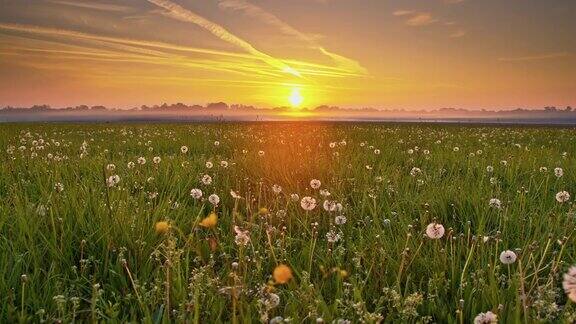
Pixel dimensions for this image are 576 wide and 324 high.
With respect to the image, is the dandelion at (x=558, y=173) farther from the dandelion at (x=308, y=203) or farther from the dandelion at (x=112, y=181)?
the dandelion at (x=112, y=181)

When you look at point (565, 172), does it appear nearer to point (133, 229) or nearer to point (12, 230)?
point (133, 229)


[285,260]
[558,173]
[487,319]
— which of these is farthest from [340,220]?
[558,173]

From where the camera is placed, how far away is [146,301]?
9.91 feet

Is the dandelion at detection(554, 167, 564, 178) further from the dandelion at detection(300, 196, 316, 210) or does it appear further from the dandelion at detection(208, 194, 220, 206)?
the dandelion at detection(208, 194, 220, 206)

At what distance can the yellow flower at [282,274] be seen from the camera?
344 centimetres

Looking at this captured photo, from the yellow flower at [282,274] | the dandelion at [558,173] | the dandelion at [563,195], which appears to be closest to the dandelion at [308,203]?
the yellow flower at [282,274]

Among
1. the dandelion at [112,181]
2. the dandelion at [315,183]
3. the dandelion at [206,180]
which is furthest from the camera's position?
the dandelion at [206,180]

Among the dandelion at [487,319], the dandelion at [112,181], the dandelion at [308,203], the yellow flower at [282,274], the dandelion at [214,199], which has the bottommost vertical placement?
the yellow flower at [282,274]

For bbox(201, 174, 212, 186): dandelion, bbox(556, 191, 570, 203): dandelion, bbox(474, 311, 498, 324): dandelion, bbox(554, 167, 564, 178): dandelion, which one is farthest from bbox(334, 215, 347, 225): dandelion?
bbox(554, 167, 564, 178): dandelion

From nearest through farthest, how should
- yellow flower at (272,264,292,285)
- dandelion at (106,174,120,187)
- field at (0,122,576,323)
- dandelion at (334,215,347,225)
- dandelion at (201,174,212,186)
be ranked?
field at (0,122,576,323) → yellow flower at (272,264,292,285) → dandelion at (334,215,347,225) → dandelion at (106,174,120,187) → dandelion at (201,174,212,186)

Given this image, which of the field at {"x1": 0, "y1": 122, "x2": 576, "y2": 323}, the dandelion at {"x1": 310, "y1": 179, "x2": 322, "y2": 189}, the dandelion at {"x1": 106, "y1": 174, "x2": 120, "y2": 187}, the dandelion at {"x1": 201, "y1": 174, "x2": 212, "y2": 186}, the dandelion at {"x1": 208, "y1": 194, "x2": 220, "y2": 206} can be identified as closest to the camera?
the field at {"x1": 0, "y1": 122, "x2": 576, "y2": 323}

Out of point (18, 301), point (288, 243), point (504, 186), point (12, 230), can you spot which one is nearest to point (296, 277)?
point (288, 243)

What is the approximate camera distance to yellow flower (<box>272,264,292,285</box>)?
11.3ft

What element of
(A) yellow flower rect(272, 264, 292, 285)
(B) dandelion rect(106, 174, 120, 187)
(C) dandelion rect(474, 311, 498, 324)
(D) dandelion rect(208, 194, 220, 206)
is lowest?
(A) yellow flower rect(272, 264, 292, 285)
